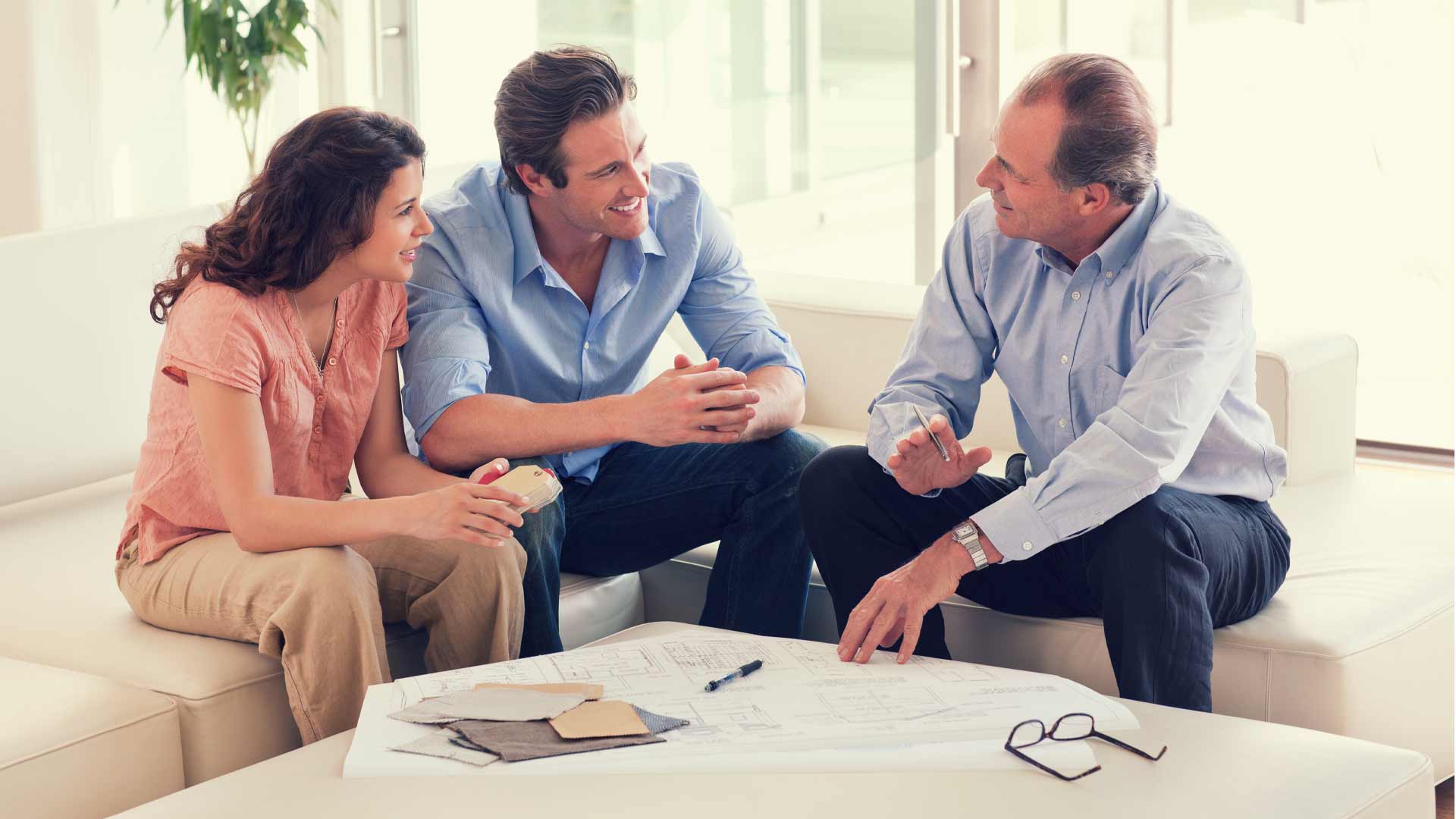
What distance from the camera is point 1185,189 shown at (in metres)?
4.05

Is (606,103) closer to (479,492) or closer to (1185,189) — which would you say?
(479,492)

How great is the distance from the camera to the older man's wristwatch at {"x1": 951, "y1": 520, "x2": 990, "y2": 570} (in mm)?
1851

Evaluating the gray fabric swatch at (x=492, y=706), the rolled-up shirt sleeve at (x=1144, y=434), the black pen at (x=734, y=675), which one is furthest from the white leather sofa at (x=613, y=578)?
the black pen at (x=734, y=675)

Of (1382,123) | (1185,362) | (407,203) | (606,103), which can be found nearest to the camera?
(1185,362)

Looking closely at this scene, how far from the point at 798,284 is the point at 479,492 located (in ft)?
4.42

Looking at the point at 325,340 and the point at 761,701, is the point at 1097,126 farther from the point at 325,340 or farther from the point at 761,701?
the point at 325,340

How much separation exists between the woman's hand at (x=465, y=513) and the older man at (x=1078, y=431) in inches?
16.5

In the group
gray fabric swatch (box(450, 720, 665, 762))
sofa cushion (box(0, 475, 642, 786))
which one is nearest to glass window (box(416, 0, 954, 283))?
sofa cushion (box(0, 475, 642, 786))

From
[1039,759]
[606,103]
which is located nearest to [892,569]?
[1039,759]

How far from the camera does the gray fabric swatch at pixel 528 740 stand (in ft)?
5.07

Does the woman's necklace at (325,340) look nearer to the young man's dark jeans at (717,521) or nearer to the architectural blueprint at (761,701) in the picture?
the young man's dark jeans at (717,521)

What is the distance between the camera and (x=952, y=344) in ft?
7.14

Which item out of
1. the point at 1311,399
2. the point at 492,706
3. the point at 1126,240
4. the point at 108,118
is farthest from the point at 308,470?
the point at 108,118

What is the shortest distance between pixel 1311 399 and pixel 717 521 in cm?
97
